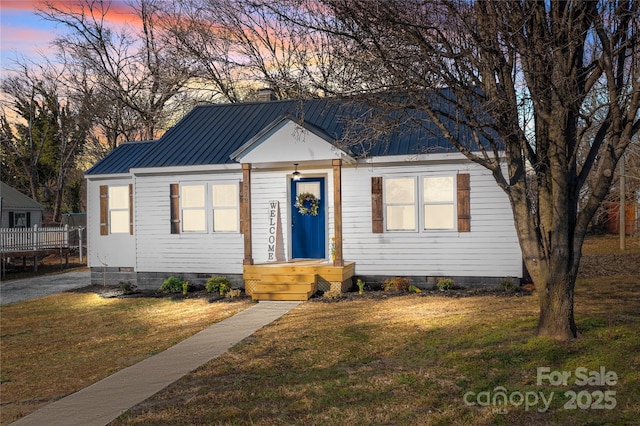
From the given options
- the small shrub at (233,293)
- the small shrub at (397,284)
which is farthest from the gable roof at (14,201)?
the small shrub at (397,284)

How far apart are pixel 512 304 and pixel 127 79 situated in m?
24.0

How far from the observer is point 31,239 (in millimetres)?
21359

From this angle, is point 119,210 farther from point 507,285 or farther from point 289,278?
point 507,285

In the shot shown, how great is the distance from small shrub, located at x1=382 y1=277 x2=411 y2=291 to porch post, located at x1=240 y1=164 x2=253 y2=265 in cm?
327

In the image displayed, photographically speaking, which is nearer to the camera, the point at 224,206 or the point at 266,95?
the point at 224,206

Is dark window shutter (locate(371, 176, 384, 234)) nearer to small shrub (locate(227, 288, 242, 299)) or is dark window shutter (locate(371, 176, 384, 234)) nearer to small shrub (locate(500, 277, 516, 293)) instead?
small shrub (locate(500, 277, 516, 293))

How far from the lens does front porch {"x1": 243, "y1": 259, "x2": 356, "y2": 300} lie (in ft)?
38.1

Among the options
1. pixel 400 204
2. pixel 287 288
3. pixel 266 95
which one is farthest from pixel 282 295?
pixel 266 95

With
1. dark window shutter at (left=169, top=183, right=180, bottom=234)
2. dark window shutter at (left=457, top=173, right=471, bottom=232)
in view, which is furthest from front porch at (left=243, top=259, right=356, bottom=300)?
dark window shutter at (left=457, top=173, right=471, bottom=232)

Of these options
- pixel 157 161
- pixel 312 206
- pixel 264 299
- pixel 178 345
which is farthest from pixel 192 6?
pixel 178 345

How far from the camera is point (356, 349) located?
7.12 m

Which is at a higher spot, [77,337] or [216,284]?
[216,284]

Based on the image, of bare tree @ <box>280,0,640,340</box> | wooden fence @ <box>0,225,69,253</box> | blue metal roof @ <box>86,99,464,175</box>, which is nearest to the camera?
bare tree @ <box>280,0,640,340</box>

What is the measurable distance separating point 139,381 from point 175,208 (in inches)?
310
